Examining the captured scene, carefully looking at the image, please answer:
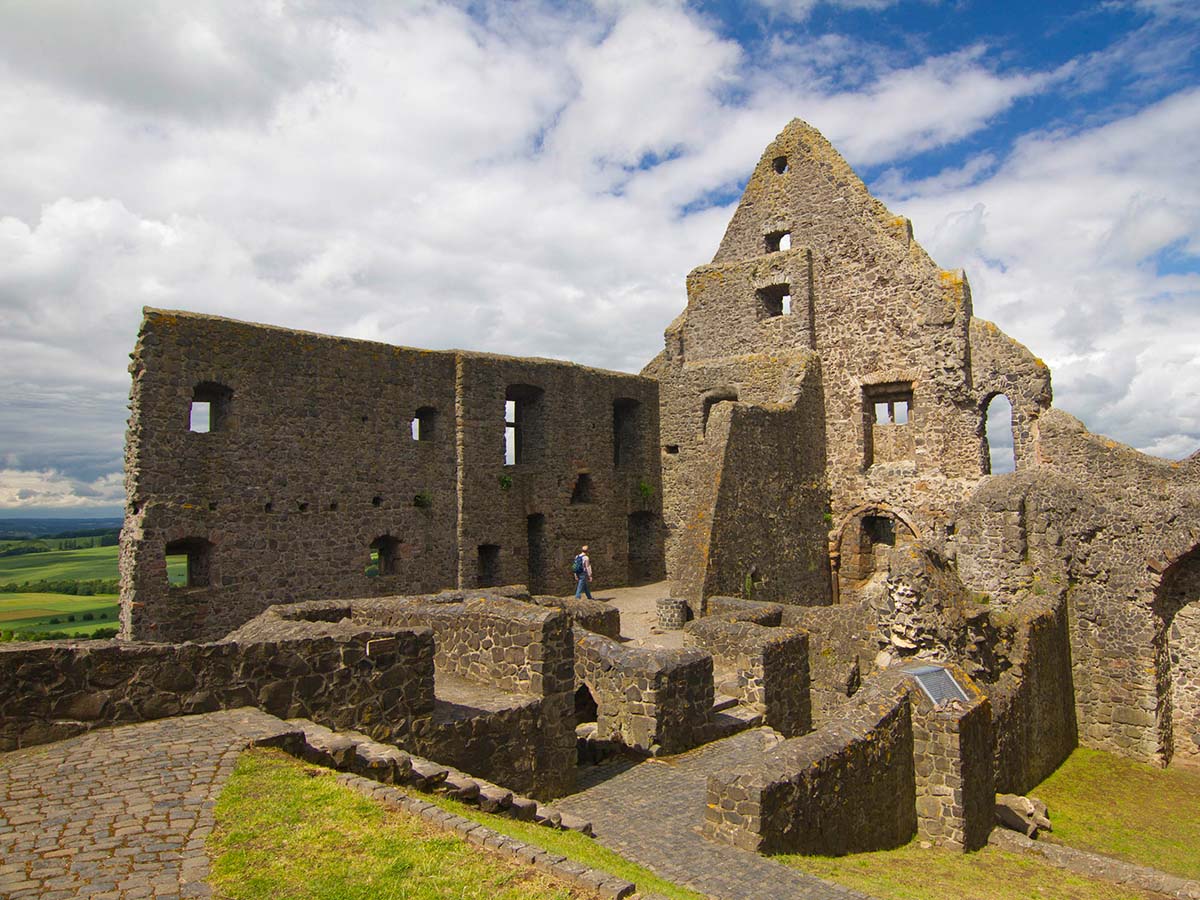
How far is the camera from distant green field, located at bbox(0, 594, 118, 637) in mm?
15398

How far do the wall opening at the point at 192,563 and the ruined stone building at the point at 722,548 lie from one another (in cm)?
8

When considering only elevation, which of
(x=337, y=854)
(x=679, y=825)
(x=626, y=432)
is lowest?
(x=679, y=825)

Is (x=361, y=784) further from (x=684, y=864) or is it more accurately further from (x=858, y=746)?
(x=858, y=746)

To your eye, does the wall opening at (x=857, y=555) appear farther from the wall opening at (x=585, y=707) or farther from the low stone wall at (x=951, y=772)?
the low stone wall at (x=951, y=772)

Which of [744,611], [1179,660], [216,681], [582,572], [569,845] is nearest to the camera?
[569,845]

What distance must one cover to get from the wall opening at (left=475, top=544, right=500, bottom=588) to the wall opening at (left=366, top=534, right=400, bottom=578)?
87.0 inches

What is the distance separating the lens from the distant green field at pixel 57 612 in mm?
15398

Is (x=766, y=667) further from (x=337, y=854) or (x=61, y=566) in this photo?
(x=61, y=566)

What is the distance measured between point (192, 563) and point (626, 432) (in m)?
11.9

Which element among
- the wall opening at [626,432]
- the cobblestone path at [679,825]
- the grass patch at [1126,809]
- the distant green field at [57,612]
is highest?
the wall opening at [626,432]

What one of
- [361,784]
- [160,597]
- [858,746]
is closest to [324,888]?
[361,784]

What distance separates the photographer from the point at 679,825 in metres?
7.73

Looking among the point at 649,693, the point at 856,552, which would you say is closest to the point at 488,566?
the point at 856,552

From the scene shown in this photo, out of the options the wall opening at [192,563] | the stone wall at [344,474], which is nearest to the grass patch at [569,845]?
the stone wall at [344,474]
